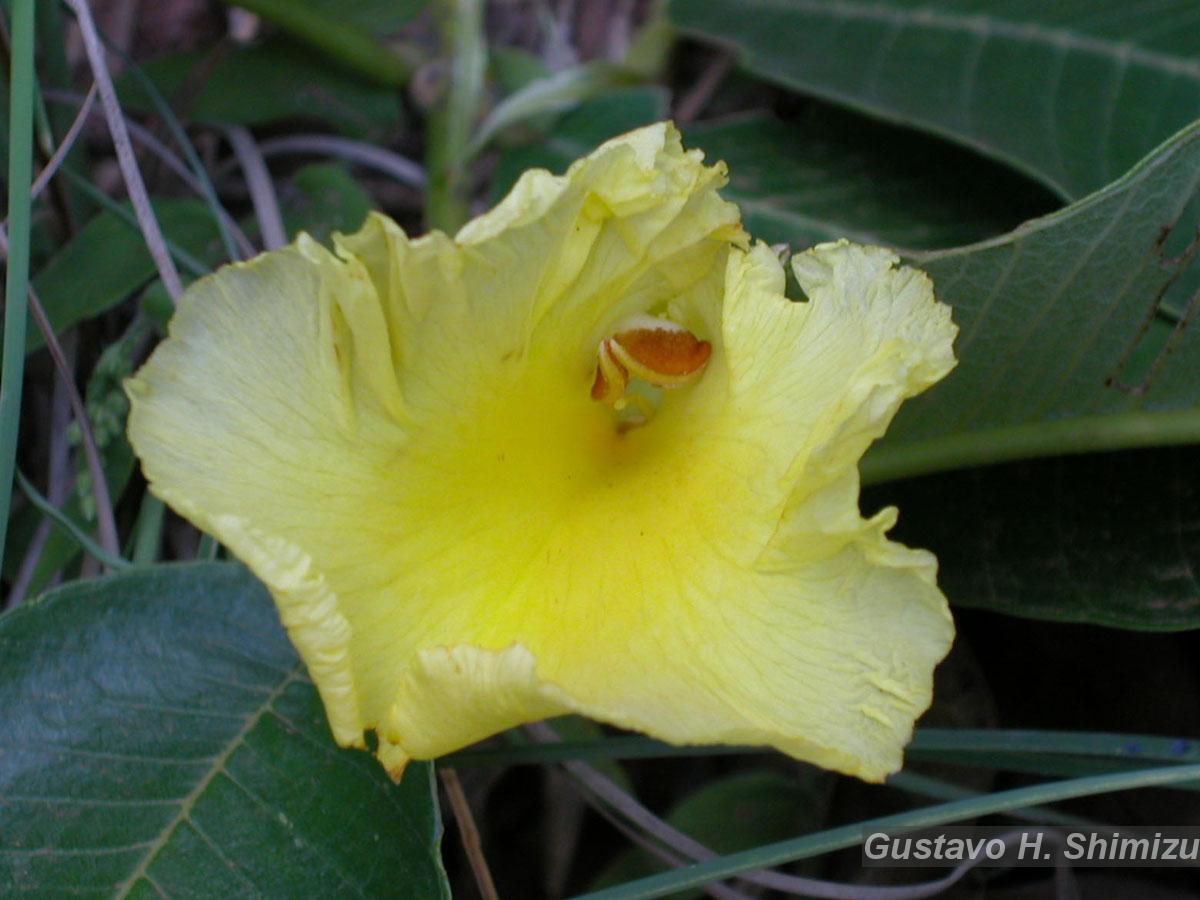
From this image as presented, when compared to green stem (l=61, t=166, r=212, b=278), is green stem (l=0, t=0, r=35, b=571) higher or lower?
higher

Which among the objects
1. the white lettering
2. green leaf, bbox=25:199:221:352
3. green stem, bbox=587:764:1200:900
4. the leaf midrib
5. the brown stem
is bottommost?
the white lettering

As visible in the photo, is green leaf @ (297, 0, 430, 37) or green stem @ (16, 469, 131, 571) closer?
green stem @ (16, 469, 131, 571)

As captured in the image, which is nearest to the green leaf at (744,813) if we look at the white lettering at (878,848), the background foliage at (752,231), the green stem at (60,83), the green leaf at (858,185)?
the background foliage at (752,231)

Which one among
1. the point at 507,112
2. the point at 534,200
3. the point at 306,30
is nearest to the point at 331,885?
the point at 534,200

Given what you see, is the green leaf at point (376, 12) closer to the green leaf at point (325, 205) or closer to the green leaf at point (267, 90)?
the green leaf at point (267, 90)

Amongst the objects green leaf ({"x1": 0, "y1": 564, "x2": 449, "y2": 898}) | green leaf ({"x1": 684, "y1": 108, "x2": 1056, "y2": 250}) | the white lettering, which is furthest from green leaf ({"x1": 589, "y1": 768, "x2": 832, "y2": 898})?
green leaf ({"x1": 684, "y1": 108, "x2": 1056, "y2": 250})

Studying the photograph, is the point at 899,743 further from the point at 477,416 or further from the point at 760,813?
the point at 760,813

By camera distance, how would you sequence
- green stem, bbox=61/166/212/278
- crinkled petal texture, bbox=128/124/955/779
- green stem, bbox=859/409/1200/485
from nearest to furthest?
crinkled petal texture, bbox=128/124/955/779
green stem, bbox=859/409/1200/485
green stem, bbox=61/166/212/278

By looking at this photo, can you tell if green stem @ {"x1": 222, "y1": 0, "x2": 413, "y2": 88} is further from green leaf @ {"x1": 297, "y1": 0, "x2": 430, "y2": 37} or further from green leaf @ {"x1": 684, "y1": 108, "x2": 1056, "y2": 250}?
green leaf @ {"x1": 684, "y1": 108, "x2": 1056, "y2": 250}

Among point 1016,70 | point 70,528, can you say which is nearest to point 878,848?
point 70,528
